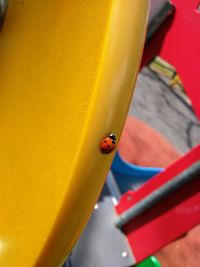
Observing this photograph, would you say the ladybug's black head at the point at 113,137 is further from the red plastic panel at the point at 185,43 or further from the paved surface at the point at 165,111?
the paved surface at the point at 165,111

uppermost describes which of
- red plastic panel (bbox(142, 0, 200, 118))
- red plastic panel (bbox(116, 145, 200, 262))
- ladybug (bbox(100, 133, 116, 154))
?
red plastic panel (bbox(142, 0, 200, 118))

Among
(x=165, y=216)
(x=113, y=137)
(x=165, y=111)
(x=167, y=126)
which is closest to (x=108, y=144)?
(x=113, y=137)

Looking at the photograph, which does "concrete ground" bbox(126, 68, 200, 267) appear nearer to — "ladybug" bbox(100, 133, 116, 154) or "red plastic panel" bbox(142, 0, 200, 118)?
"red plastic panel" bbox(142, 0, 200, 118)

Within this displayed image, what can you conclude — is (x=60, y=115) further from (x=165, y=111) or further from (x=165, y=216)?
(x=165, y=111)

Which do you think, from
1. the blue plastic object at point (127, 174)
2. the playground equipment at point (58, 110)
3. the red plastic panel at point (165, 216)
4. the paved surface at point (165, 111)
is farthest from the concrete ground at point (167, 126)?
the playground equipment at point (58, 110)

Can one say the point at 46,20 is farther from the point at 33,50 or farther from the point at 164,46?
the point at 164,46

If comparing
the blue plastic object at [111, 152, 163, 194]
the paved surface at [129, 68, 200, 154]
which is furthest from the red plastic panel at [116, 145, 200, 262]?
the paved surface at [129, 68, 200, 154]

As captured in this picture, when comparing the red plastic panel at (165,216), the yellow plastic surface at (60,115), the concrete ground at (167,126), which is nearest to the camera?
the yellow plastic surface at (60,115)
